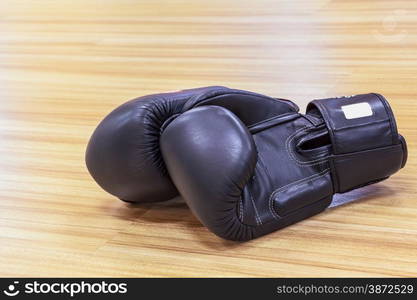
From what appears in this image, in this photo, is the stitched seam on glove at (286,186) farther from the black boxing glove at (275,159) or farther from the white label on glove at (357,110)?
the white label on glove at (357,110)

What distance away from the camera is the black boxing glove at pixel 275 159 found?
1430mm

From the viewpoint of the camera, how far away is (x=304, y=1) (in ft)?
10.3

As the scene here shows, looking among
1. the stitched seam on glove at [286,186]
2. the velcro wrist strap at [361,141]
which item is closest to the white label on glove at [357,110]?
the velcro wrist strap at [361,141]

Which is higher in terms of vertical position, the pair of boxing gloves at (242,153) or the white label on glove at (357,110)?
the white label on glove at (357,110)

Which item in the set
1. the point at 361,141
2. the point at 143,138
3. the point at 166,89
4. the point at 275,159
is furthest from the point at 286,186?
the point at 166,89

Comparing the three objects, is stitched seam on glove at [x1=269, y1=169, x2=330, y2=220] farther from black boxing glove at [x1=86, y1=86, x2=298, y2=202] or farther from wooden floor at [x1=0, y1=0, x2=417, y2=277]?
black boxing glove at [x1=86, y1=86, x2=298, y2=202]

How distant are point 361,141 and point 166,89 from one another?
89 cm

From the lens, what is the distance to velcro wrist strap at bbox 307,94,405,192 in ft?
5.12

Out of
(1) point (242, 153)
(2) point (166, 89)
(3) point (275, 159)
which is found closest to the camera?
(1) point (242, 153)

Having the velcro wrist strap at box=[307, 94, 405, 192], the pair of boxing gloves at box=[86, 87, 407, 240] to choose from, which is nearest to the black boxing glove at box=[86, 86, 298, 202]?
the pair of boxing gloves at box=[86, 87, 407, 240]

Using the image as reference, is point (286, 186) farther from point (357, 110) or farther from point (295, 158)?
point (357, 110)

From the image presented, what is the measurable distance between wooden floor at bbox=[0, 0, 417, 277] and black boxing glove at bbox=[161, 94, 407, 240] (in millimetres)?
58

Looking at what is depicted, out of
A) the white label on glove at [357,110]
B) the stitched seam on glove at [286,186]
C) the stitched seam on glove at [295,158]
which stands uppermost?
the white label on glove at [357,110]

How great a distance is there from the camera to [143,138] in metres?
1.51
